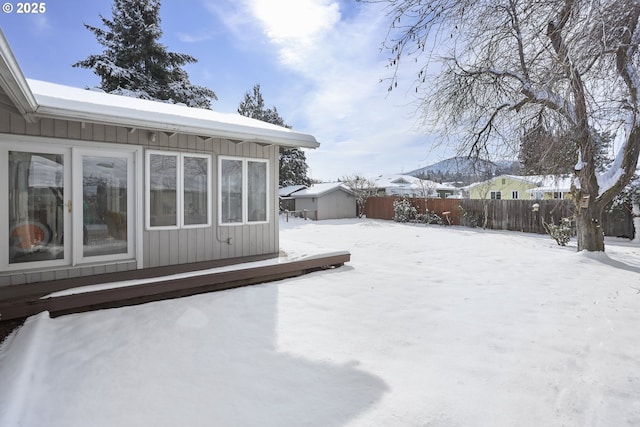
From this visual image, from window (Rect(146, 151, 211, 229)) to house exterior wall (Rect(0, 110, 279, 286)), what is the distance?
0.09 m

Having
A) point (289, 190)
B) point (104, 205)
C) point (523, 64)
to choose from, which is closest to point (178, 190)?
point (104, 205)

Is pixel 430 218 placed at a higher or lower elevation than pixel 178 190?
lower

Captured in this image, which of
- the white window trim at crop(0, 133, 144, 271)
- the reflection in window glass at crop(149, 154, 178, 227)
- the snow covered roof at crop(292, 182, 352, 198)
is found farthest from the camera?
the snow covered roof at crop(292, 182, 352, 198)

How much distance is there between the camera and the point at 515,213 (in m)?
13.5

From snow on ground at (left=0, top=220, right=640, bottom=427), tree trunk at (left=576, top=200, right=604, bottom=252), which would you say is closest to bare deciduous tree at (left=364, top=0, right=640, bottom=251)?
tree trunk at (left=576, top=200, right=604, bottom=252)

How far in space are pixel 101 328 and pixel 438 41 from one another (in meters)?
4.52

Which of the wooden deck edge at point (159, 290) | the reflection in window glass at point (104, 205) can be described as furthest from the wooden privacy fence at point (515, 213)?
the reflection in window glass at point (104, 205)

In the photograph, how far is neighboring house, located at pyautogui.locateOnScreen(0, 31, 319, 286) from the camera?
399cm

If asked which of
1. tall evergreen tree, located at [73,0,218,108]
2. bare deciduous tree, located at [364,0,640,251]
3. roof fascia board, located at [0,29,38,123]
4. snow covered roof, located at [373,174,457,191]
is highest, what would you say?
tall evergreen tree, located at [73,0,218,108]

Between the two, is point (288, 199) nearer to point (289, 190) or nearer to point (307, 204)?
point (289, 190)

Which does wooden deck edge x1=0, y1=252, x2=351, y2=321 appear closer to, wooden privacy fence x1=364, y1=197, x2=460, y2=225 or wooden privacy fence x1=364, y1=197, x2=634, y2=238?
wooden privacy fence x1=364, y1=197, x2=634, y2=238

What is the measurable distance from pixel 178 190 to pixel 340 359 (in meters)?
3.68

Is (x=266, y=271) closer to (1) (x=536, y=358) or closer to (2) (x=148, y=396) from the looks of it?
(2) (x=148, y=396)

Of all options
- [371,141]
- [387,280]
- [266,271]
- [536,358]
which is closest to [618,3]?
[536,358]
